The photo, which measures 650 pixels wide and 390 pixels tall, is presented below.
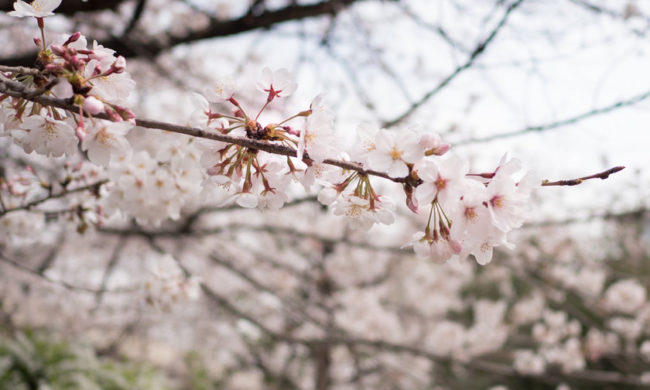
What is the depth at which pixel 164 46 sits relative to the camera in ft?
9.86

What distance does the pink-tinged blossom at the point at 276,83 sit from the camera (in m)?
0.92

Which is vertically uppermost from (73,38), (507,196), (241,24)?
(241,24)

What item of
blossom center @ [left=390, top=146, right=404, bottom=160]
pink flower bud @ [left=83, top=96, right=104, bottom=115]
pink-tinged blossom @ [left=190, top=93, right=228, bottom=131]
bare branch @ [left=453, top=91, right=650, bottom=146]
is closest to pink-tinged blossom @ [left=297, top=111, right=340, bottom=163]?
blossom center @ [left=390, top=146, right=404, bottom=160]

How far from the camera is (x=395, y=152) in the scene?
0.78 m

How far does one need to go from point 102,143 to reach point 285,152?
36cm

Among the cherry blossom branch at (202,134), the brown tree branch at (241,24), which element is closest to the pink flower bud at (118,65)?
the cherry blossom branch at (202,134)

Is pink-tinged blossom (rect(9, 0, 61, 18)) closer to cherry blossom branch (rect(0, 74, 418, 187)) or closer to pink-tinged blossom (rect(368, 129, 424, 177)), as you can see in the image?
cherry blossom branch (rect(0, 74, 418, 187))

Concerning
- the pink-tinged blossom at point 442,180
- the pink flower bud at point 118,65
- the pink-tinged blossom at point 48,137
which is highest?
the pink flower bud at point 118,65

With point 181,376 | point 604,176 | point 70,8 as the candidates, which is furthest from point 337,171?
point 181,376

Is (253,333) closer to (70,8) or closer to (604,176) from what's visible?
(70,8)

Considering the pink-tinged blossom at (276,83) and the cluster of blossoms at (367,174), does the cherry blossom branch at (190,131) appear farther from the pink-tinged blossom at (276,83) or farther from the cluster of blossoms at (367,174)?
the pink-tinged blossom at (276,83)

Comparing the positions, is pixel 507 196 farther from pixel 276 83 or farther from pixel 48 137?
pixel 48 137

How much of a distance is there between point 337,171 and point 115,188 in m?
1.06

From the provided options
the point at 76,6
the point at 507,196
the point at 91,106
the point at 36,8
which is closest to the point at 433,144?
the point at 507,196
